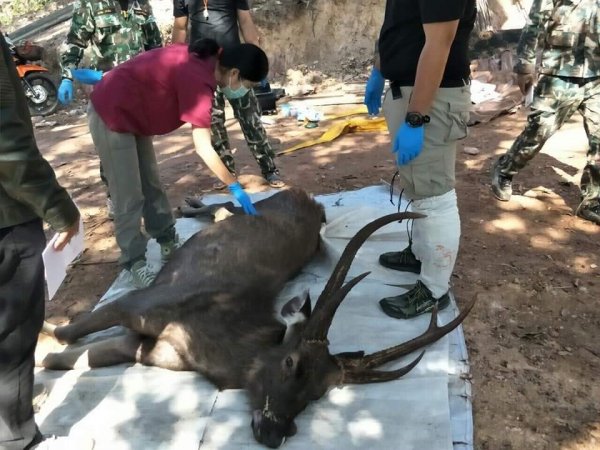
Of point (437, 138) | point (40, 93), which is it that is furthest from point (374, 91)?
point (40, 93)

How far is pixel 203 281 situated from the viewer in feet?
11.0

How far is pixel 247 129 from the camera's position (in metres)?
5.34

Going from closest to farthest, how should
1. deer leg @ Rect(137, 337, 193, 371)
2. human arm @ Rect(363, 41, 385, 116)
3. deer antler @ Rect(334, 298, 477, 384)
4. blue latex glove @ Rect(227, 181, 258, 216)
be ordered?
deer antler @ Rect(334, 298, 477, 384)
deer leg @ Rect(137, 337, 193, 371)
blue latex glove @ Rect(227, 181, 258, 216)
human arm @ Rect(363, 41, 385, 116)

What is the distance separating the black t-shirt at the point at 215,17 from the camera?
516 centimetres

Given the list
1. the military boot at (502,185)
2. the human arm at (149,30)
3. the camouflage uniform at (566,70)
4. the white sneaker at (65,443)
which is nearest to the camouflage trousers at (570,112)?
the camouflage uniform at (566,70)

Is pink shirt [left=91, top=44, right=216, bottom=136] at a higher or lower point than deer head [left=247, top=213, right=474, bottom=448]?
higher

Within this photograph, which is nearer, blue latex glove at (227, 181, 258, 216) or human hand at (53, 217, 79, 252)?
human hand at (53, 217, 79, 252)

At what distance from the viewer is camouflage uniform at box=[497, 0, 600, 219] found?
14.0ft

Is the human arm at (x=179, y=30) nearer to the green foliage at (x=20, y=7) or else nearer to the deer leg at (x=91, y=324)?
the deer leg at (x=91, y=324)

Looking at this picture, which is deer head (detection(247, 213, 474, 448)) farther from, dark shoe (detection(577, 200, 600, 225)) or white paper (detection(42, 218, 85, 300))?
dark shoe (detection(577, 200, 600, 225))

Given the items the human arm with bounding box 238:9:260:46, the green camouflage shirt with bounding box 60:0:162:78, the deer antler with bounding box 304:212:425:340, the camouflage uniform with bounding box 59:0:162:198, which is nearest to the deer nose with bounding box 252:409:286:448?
the deer antler with bounding box 304:212:425:340

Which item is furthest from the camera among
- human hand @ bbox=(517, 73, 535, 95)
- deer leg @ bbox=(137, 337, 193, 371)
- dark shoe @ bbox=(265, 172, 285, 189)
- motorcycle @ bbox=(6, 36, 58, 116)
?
motorcycle @ bbox=(6, 36, 58, 116)

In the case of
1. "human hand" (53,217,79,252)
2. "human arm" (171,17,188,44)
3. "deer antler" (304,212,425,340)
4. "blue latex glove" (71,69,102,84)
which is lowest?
"deer antler" (304,212,425,340)

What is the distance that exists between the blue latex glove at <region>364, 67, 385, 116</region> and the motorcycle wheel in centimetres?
746
